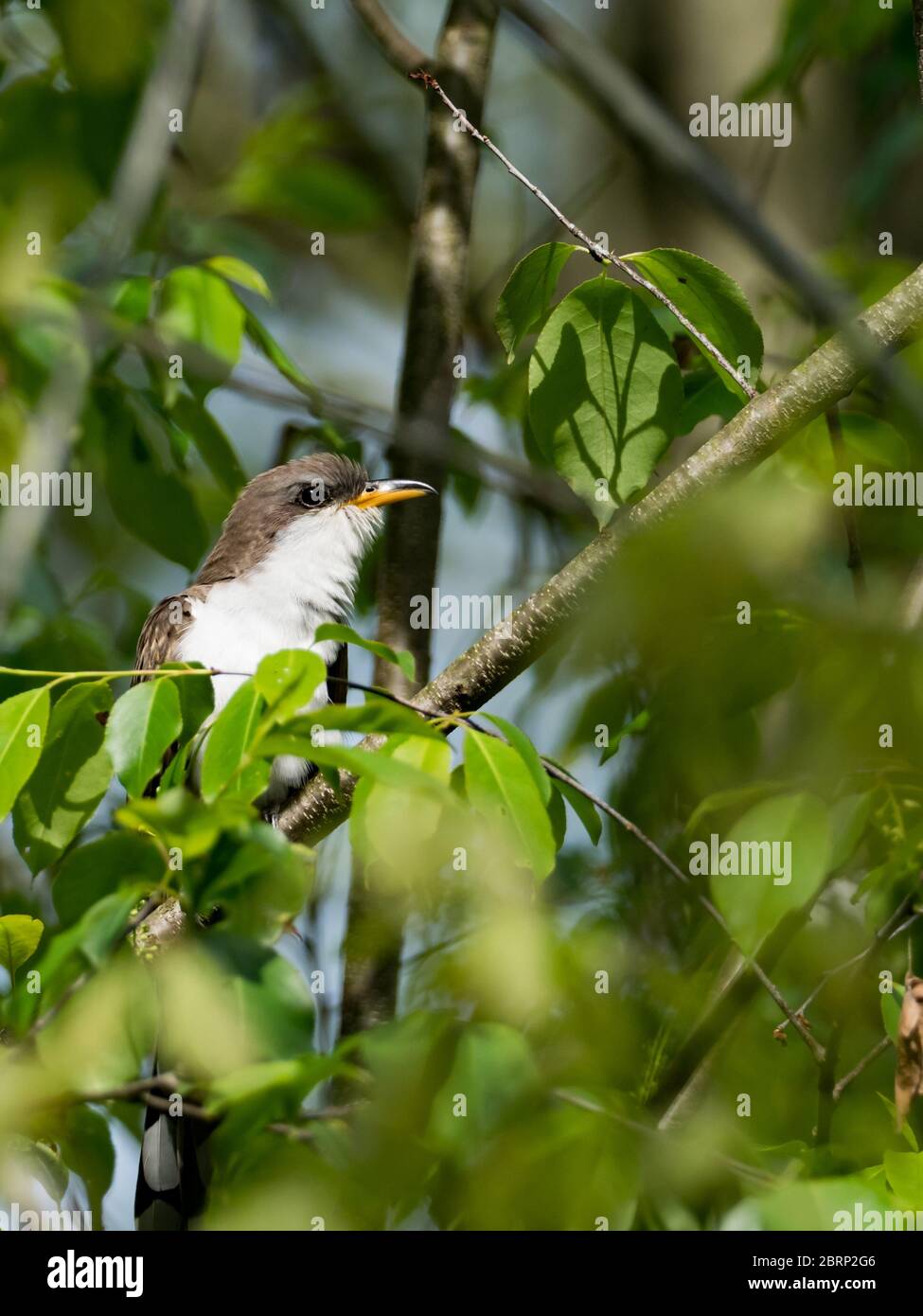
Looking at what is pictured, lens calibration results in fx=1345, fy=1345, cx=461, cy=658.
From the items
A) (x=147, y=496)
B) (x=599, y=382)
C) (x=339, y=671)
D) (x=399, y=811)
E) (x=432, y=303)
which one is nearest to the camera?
(x=399, y=811)

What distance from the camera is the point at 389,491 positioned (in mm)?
4102

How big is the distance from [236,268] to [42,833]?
1.45 m

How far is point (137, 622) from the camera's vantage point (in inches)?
171

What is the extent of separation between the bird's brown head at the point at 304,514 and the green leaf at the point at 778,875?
2.35 m

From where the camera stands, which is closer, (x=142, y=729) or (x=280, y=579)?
(x=142, y=729)

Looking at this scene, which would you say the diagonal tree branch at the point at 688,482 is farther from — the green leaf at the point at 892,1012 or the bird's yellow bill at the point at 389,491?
the bird's yellow bill at the point at 389,491

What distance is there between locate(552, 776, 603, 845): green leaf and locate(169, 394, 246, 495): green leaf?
159 cm

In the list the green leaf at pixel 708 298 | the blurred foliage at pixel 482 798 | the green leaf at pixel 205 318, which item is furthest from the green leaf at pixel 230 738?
the green leaf at pixel 205 318

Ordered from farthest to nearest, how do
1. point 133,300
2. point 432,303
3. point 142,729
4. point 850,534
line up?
point 432,303
point 133,300
point 850,534
point 142,729

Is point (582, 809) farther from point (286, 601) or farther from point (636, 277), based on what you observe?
point (286, 601)

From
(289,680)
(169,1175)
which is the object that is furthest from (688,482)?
(169,1175)

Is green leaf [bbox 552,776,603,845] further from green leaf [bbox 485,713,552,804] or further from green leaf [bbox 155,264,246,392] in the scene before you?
green leaf [bbox 155,264,246,392]

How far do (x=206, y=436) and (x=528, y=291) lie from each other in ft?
4.57

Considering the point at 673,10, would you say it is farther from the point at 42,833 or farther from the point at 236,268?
the point at 42,833
